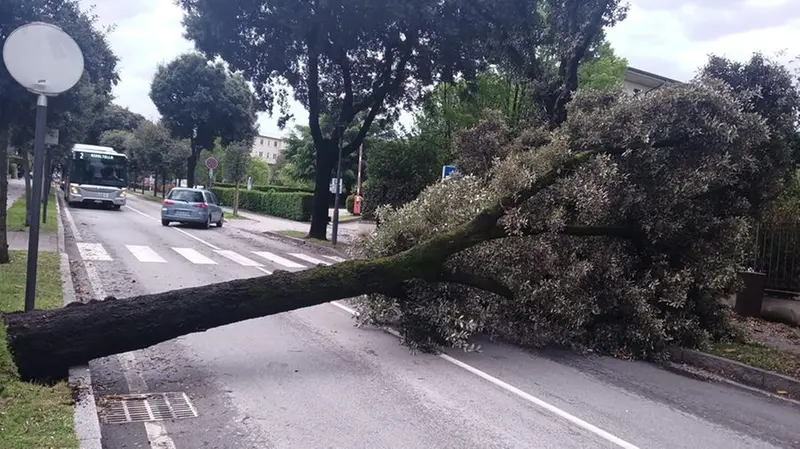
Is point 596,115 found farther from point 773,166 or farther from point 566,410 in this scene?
point 566,410

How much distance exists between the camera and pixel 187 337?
7.83 m

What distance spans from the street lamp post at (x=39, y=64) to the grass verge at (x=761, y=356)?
831cm

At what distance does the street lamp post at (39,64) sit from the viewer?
6117 mm

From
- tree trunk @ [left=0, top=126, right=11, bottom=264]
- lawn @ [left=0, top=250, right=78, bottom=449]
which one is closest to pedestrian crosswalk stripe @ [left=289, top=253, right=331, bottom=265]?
tree trunk @ [left=0, top=126, right=11, bottom=264]

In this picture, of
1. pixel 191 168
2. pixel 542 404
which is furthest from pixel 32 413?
pixel 191 168

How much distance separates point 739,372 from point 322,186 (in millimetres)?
16226

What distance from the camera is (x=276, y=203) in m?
38.9

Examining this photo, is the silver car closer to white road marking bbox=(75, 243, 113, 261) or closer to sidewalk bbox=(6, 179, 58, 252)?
sidewalk bbox=(6, 179, 58, 252)

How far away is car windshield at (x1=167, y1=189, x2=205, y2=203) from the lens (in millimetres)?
25484

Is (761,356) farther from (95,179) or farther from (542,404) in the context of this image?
(95,179)

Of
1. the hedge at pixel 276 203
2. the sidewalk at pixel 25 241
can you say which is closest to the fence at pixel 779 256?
the sidewalk at pixel 25 241

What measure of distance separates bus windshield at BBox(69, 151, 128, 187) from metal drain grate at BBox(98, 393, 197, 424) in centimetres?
2950

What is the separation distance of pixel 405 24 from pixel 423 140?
501 cm

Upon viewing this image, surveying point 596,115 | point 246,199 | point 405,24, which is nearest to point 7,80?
point 596,115
